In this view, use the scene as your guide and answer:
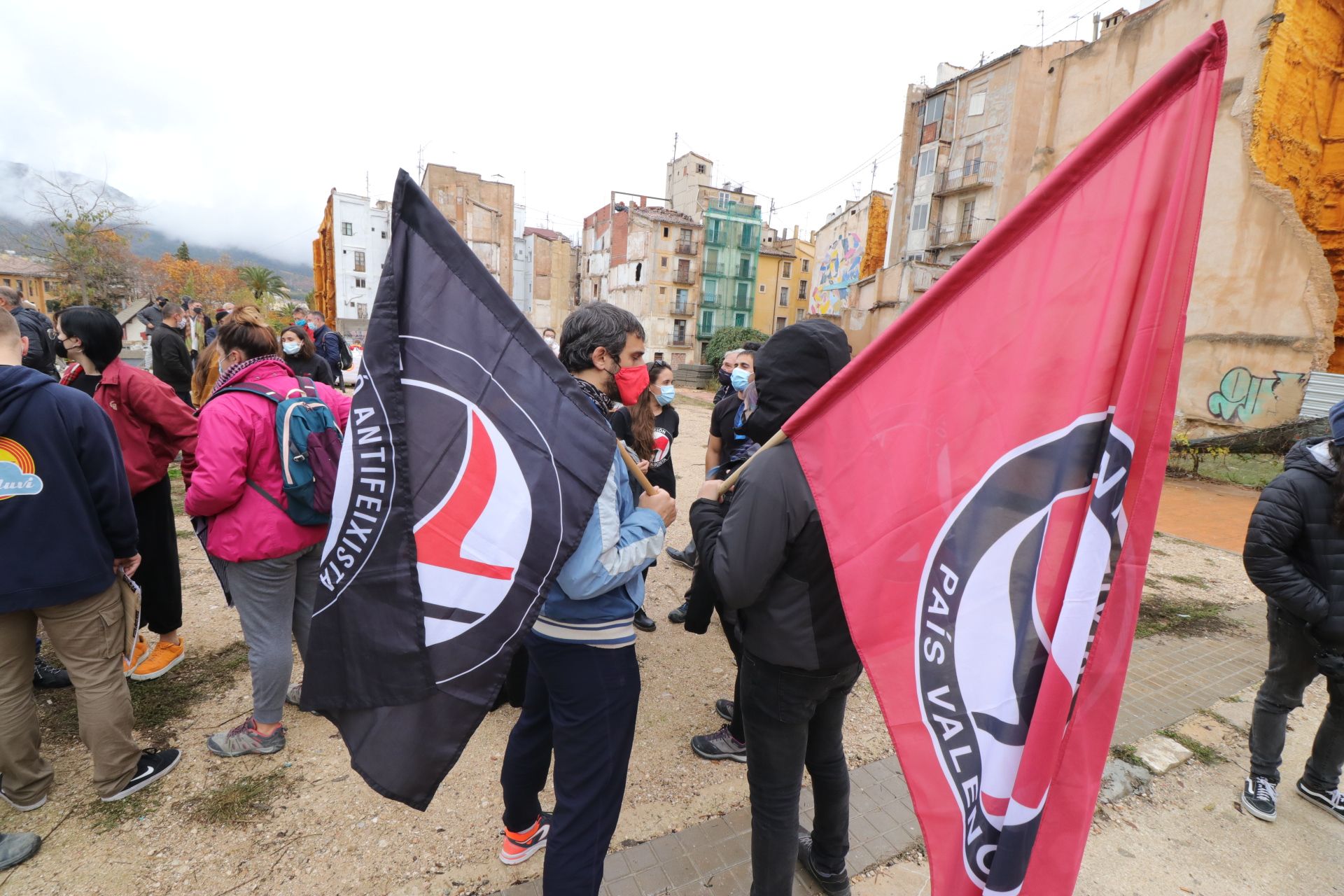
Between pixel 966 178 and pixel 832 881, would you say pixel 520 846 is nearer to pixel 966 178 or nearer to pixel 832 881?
pixel 832 881

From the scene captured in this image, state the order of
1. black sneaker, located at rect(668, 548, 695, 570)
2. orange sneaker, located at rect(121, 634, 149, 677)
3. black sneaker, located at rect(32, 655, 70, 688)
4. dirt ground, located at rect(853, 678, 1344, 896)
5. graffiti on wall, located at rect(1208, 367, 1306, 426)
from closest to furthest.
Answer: dirt ground, located at rect(853, 678, 1344, 896) < black sneaker, located at rect(32, 655, 70, 688) < orange sneaker, located at rect(121, 634, 149, 677) < black sneaker, located at rect(668, 548, 695, 570) < graffiti on wall, located at rect(1208, 367, 1306, 426)

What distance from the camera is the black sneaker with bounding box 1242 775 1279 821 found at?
123 inches

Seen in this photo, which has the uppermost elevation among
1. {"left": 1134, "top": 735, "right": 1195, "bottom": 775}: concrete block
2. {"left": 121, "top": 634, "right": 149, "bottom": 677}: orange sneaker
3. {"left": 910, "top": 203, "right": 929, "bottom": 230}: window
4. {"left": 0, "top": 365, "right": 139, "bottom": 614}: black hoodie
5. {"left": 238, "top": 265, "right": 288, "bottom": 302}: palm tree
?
{"left": 910, "top": 203, "right": 929, "bottom": 230}: window

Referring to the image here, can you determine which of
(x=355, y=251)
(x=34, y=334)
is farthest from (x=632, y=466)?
(x=355, y=251)

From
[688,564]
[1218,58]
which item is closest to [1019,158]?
[688,564]

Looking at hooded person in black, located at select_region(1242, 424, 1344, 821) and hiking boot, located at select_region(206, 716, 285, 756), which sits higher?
hooded person in black, located at select_region(1242, 424, 1344, 821)

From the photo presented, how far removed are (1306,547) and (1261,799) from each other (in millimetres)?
1440

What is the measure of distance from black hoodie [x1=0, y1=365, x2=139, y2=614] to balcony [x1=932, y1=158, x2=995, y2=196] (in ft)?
112

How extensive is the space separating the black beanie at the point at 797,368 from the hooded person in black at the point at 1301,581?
2.03m

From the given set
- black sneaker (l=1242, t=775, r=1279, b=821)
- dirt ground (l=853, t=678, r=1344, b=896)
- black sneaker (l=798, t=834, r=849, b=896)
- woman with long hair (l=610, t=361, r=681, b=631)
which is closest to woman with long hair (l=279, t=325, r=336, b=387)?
woman with long hair (l=610, t=361, r=681, b=631)

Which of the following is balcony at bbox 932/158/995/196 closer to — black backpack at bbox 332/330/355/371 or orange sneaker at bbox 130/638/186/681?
black backpack at bbox 332/330/355/371

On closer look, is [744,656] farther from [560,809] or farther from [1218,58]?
[1218,58]

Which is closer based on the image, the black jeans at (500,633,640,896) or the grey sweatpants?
the black jeans at (500,633,640,896)

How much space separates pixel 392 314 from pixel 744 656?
5.71 ft
